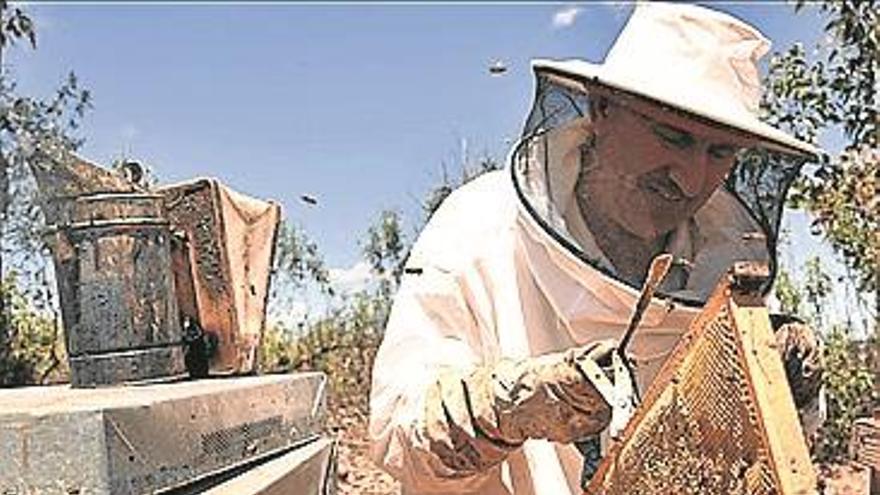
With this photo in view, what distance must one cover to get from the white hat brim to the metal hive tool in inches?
17.9

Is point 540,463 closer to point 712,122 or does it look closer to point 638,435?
point 638,435

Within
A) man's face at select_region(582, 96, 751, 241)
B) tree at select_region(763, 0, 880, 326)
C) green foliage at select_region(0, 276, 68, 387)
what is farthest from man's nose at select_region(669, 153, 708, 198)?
green foliage at select_region(0, 276, 68, 387)

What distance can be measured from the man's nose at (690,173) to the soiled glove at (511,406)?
0.38 metres

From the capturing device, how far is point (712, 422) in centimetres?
121

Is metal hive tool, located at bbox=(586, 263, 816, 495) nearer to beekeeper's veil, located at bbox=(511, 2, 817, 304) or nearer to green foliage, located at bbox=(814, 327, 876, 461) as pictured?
beekeeper's veil, located at bbox=(511, 2, 817, 304)

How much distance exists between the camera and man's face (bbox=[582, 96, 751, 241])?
173cm

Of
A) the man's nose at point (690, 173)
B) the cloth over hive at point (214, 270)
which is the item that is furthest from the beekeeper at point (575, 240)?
the cloth over hive at point (214, 270)

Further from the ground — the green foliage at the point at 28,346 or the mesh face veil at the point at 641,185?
the mesh face veil at the point at 641,185

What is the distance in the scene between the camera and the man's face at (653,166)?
173 cm

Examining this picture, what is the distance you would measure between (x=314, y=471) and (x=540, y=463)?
328mm

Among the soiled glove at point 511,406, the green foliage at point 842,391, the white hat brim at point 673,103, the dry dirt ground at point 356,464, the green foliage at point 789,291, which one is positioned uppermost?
the white hat brim at point 673,103

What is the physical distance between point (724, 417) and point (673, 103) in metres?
0.59

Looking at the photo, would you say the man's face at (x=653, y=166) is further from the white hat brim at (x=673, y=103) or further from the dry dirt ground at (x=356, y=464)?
the dry dirt ground at (x=356, y=464)

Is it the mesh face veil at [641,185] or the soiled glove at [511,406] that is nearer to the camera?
the soiled glove at [511,406]
